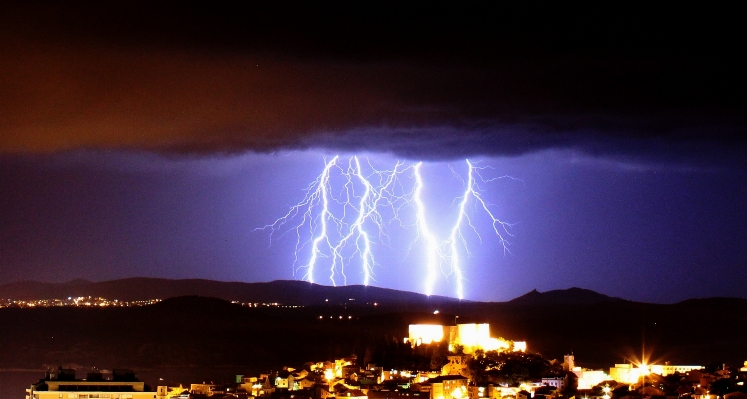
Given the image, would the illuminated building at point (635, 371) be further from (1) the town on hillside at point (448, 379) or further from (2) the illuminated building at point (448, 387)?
(2) the illuminated building at point (448, 387)

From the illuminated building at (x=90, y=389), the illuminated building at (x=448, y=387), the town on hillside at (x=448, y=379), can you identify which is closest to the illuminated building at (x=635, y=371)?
the town on hillside at (x=448, y=379)

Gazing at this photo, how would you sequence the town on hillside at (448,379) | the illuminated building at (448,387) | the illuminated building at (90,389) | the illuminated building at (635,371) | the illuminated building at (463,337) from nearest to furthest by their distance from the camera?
the illuminated building at (90,389) < the town on hillside at (448,379) < the illuminated building at (448,387) < the illuminated building at (635,371) < the illuminated building at (463,337)

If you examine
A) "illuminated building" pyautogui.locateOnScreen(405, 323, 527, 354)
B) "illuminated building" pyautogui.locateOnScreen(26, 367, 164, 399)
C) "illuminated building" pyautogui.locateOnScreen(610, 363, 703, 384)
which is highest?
"illuminated building" pyautogui.locateOnScreen(405, 323, 527, 354)

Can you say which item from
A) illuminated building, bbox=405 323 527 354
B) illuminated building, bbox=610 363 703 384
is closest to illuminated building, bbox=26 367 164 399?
illuminated building, bbox=405 323 527 354

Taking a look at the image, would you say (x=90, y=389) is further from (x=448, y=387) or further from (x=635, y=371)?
(x=635, y=371)

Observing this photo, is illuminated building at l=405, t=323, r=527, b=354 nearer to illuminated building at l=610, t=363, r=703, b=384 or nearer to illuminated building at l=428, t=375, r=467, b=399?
illuminated building at l=610, t=363, r=703, b=384

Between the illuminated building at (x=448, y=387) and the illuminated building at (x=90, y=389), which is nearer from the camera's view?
the illuminated building at (x=90, y=389)

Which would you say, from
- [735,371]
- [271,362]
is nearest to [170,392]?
[735,371]

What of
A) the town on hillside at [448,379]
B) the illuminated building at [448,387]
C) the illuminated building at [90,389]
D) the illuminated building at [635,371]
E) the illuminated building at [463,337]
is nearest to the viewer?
the illuminated building at [90,389]

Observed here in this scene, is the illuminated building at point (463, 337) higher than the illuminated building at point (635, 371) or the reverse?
higher
